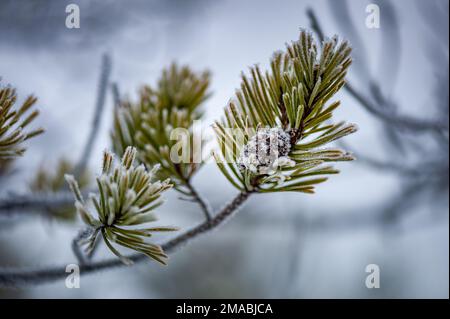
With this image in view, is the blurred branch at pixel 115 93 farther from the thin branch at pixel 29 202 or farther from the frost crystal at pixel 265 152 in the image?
the frost crystal at pixel 265 152

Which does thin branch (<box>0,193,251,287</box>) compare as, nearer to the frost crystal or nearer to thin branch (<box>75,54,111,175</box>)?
the frost crystal

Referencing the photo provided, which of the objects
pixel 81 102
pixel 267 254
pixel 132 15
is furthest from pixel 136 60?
pixel 267 254

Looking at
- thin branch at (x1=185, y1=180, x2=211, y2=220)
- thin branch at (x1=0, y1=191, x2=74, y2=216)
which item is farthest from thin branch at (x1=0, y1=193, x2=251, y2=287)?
→ thin branch at (x1=0, y1=191, x2=74, y2=216)

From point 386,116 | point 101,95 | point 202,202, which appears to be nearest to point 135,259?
point 202,202

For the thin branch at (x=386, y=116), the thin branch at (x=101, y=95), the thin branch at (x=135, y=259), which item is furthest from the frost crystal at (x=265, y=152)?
the thin branch at (x=101, y=95)

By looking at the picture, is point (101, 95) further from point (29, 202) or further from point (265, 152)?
point (265, 152)

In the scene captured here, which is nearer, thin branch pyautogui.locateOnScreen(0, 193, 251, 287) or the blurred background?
thin branch pyautogui.locateOnScreen(0, 193, 251, 287)
